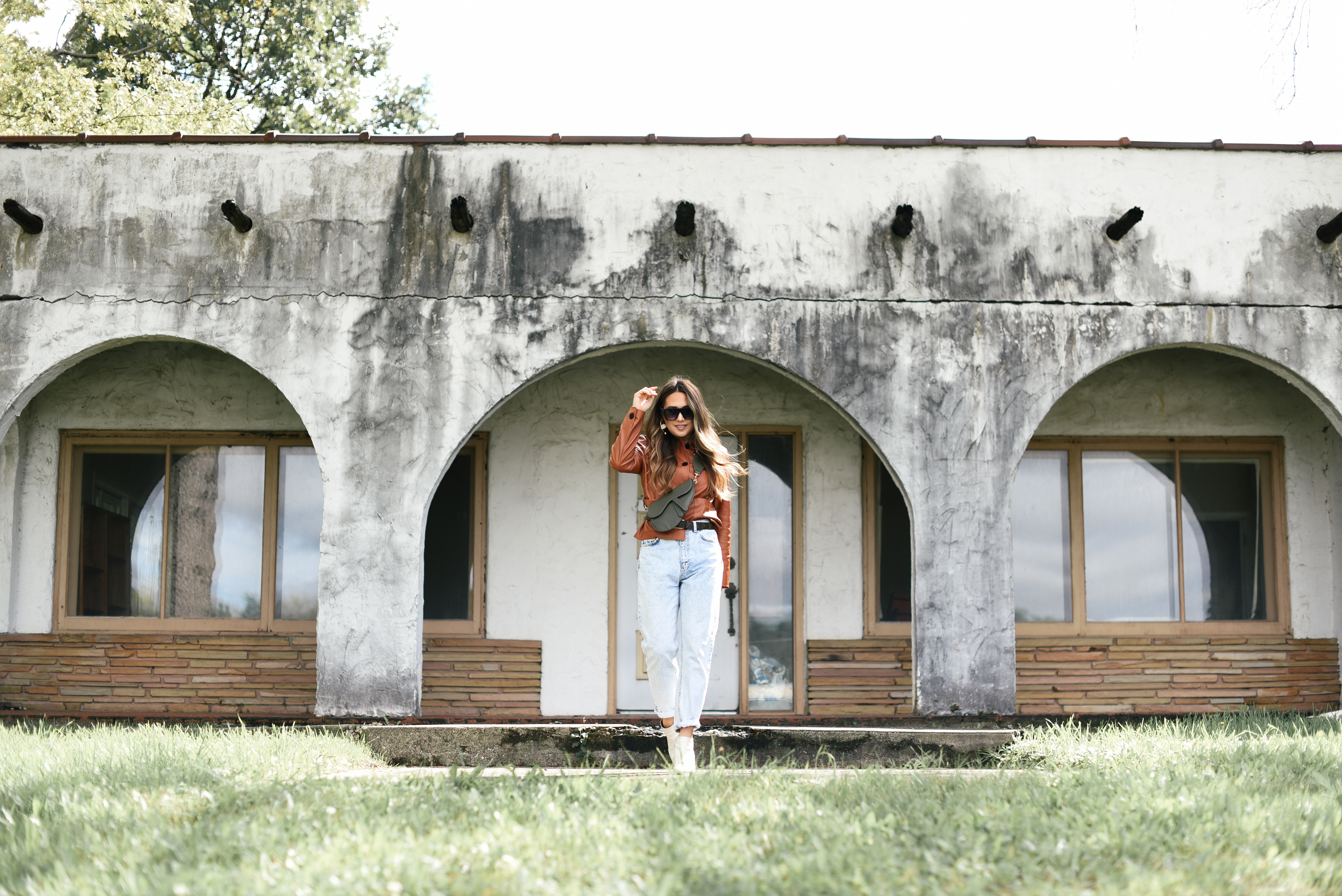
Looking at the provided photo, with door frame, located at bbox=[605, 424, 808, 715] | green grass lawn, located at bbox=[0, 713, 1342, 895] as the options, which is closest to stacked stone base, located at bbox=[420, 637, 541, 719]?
door frame, located at bbox=[605, 424, 808, 715]

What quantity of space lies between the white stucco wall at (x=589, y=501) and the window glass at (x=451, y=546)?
0.63 feet

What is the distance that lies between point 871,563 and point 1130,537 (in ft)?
6.40

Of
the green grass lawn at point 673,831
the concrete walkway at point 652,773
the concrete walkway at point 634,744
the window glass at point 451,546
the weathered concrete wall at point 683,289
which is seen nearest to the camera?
the green grass lawn at point 673,831

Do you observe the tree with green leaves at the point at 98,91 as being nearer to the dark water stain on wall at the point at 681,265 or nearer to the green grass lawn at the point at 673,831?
the dark water stain on wall at the point at 681,265

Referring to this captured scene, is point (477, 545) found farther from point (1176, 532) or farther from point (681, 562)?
point (1176, 532)

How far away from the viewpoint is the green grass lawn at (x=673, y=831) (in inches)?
114

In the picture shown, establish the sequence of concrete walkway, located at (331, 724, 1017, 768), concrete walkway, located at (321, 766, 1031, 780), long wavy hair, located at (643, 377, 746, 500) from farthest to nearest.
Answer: concrete walkway, located at (331, 724, 1017, 768) < long wavy hair, located at (643, 377, 746, 500) < concrete walkway, located at (321, 766, 1031, 780)

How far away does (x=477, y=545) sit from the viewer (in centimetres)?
→ 785

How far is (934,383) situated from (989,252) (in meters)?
0.93

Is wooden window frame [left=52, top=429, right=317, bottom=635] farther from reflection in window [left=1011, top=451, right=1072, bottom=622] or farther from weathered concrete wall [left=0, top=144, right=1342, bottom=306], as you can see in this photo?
reflection in window [left=1011, top=451, right=1072, bottom=622]

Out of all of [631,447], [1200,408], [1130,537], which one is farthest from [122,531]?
[1200,408]

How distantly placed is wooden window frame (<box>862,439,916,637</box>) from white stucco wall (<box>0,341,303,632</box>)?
4.13 m

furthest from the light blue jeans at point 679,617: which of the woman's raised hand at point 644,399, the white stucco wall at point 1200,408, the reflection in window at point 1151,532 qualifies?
the white stucco wall at point 1200,408

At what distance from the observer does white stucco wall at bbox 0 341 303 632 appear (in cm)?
792
